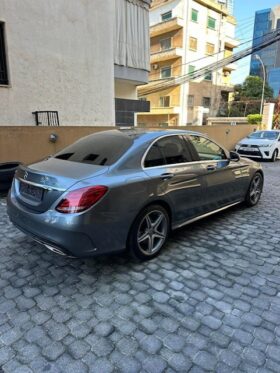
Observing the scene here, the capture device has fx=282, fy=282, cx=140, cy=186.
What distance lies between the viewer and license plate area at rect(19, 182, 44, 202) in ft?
9.16

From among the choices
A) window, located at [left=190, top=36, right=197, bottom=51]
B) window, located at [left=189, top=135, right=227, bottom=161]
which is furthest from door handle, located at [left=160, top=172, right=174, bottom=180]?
window, located at [left=190, top=36, right=197, bottom=51]

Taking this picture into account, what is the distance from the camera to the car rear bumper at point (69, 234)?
2566 millimetres

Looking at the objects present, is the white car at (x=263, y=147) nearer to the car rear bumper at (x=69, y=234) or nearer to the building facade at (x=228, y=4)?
the car rear bumper at (x=69, y=234)

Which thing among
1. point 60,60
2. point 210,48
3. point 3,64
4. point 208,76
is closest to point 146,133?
point 3,64

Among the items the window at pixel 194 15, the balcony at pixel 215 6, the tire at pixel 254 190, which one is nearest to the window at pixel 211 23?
the balcony at pixel 215 6

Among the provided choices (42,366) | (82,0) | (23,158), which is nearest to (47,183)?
(42,366)

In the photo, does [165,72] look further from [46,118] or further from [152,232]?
[152,232]

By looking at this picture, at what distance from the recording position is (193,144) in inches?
159

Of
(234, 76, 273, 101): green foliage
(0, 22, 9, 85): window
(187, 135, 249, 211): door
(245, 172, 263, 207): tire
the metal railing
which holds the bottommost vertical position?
(245, 172, 263, 207): tire

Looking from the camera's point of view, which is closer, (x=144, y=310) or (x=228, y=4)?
(x=144, y=310)

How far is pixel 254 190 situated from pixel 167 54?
95.4 ft

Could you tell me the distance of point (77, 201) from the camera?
2576 millimetres

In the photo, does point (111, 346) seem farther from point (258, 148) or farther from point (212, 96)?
point (212, 96)

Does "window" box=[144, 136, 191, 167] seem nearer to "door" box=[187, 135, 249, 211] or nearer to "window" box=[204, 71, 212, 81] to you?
"door" box=[187, 135, 249, 211]
